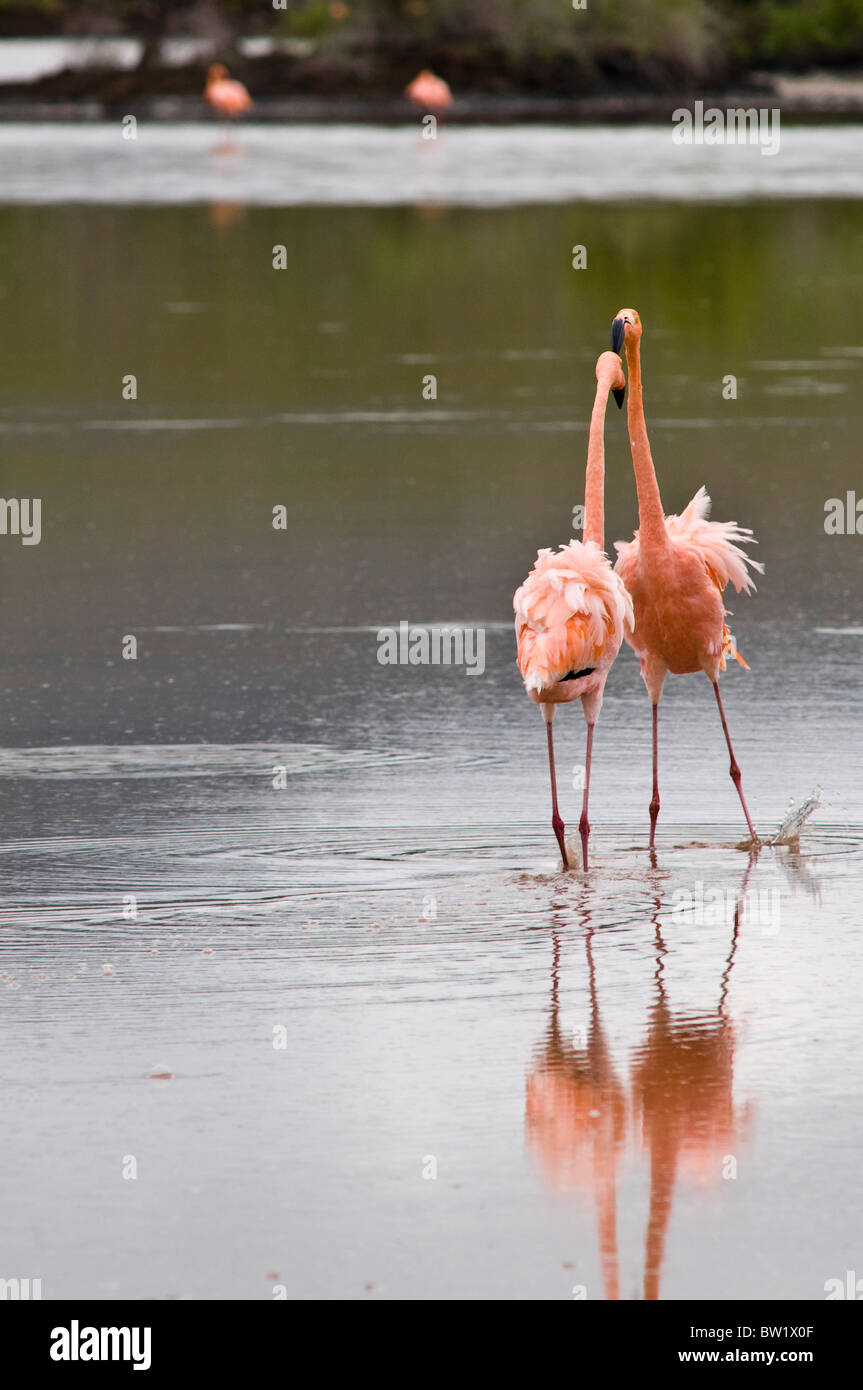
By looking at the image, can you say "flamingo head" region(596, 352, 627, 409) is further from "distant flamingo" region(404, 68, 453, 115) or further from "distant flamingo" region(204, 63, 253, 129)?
"distant flamingo" region(404, 68, 453, 115)

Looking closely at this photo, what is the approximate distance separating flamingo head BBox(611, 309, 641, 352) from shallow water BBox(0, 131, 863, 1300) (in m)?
1.51

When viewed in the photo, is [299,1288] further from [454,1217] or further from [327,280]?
[327,280]

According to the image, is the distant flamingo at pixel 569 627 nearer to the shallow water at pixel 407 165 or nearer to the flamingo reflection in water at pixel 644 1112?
the flamingo reflection in water at pixel 644 1112

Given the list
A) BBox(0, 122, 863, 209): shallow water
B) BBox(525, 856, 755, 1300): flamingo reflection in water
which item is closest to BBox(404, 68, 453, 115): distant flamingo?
BBox(0, 122, 863, 209): shallow water

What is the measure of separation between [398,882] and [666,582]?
4.62 ft

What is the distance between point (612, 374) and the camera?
24.6 ft

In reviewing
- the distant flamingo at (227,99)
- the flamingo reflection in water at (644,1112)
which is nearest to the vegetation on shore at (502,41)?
the distant flamingo at (227,99)

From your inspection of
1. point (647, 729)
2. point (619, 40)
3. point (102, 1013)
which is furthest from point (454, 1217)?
point (619, 40)

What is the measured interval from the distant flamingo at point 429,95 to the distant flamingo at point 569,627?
141 feet

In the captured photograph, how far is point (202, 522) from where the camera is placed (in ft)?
40.5

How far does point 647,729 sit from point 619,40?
48160 millimetres

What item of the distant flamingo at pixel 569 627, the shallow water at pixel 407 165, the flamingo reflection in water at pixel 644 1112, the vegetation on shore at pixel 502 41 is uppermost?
the vegetation on shore at pixel 502 41

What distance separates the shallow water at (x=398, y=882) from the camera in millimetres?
4695
